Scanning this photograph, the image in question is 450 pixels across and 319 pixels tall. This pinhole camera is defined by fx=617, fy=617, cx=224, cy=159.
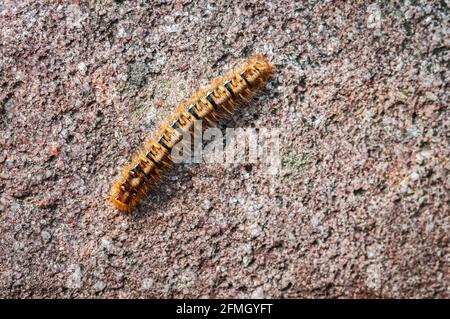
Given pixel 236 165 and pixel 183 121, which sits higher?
pixel 183 121

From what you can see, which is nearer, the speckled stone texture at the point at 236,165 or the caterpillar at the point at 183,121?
the speckled stone texture at the point at 236,165

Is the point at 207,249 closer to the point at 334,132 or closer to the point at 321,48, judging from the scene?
the point at 334,132

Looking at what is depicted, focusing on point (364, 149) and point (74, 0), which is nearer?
point (364, 149)

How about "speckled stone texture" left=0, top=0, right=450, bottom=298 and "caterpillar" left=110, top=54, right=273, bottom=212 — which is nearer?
"speckled stone texture" left=0, top=0, right=450, bottom=298

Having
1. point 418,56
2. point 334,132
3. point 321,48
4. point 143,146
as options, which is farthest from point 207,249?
point 418,56
